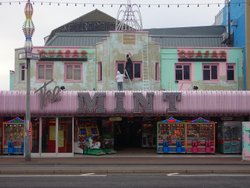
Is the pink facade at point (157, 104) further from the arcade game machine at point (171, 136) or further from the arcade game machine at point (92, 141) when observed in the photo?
the arcade game machine at point (92, 141)

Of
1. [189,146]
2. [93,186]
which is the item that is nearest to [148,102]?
[189,146]

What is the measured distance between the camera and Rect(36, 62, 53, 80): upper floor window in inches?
1237

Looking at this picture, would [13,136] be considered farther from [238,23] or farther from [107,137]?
[238,23]

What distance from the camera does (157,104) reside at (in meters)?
27.3

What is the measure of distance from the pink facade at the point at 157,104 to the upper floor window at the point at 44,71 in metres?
4.41

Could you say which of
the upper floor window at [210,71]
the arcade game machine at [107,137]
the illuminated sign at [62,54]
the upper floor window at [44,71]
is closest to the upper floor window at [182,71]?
the upper floor window at [210,71]

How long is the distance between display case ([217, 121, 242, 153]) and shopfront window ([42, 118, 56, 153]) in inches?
401

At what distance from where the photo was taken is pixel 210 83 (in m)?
31.5

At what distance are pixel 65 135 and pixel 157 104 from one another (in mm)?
5769

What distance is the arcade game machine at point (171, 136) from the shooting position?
28.1 m

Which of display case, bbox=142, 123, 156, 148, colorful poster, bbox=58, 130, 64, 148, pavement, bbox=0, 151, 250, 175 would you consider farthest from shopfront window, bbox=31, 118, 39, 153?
display case, bbox=142, 123, 156, 148

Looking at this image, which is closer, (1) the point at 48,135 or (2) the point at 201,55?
(1) the point at 48,135

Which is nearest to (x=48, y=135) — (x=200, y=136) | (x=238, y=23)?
(x=200, y=136)

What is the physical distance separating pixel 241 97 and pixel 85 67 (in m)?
10.6
